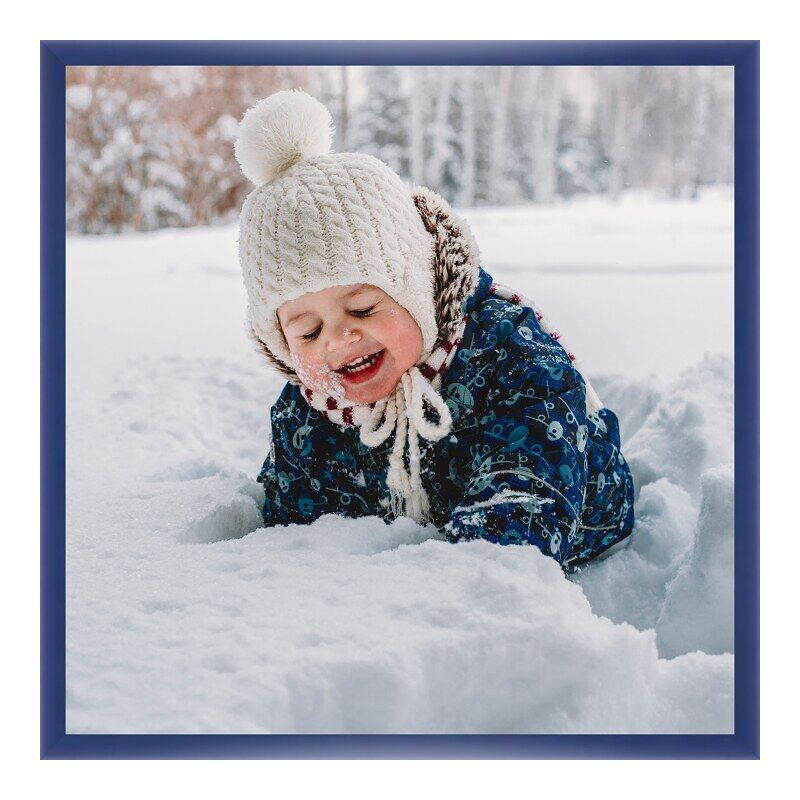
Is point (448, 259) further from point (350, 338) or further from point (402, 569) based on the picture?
point (402, 569)

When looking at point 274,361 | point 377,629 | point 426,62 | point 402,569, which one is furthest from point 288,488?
point 426,62

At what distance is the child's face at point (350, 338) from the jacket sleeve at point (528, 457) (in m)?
0.15

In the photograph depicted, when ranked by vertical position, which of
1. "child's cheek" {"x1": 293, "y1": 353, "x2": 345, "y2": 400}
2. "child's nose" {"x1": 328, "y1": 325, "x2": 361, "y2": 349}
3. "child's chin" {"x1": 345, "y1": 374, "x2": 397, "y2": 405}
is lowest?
"child's chin" {"x1": 345, "y1": 374, "x2": 397, "y2": 405}

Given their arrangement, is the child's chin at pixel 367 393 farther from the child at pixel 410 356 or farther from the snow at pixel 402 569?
the snow at pixel 402 569

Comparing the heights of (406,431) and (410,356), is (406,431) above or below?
below

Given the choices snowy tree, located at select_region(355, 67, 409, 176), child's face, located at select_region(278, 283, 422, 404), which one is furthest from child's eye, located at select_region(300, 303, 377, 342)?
snowy tree, located at select_region(355, 67, 409, 176)

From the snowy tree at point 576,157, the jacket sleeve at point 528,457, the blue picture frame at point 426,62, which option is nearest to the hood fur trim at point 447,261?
the jacket sleeve at point 528,457

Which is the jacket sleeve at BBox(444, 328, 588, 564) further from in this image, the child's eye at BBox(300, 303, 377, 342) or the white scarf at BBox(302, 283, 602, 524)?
the child's eye at BBox(300, 303, 377, 342)

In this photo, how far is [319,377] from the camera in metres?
1.36

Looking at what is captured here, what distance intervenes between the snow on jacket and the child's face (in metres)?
0.09

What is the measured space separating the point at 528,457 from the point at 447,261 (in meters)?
0.34

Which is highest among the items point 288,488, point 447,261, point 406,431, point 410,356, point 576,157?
point 576,157

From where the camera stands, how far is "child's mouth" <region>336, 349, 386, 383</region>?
136cm

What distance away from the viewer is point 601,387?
2064 mm
